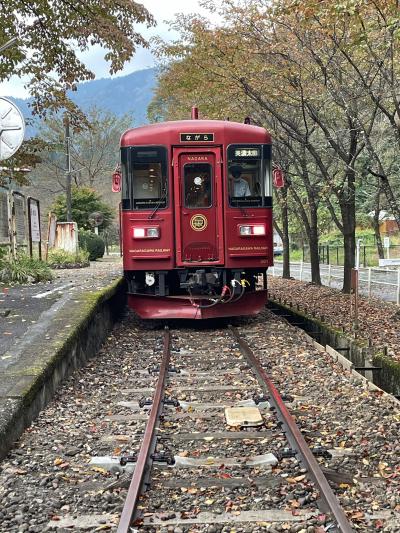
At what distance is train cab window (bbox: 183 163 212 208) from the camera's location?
10281mm

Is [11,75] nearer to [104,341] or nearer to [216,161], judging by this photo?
[216,161]

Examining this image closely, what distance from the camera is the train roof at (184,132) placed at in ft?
33.3

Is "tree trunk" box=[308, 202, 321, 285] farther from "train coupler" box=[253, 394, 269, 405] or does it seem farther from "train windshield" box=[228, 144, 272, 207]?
"train coupler" box=[253, 394, 269, 405]

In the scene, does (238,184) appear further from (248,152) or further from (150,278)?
(150,278)

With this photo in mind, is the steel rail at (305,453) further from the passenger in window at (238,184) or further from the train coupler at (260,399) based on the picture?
the passenger in window at (238,184)

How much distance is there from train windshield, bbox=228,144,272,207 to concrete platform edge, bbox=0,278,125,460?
276cm

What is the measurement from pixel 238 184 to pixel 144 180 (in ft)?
4.97

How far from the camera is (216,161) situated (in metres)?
10.2

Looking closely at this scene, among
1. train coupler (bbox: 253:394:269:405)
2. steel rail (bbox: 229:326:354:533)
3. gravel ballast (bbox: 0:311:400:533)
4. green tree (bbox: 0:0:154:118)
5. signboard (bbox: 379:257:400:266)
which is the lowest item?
gravel ballast (bbox: 0:311:400:533)

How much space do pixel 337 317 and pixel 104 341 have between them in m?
4.11

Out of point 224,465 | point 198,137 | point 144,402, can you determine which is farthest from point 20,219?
point 224,465

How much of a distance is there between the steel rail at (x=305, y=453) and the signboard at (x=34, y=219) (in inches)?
387

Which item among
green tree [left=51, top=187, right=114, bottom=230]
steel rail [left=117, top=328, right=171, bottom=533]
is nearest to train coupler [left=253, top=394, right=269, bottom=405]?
steel rail [left=117, top=328, right=171, bottom=533]

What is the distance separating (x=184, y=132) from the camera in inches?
400
